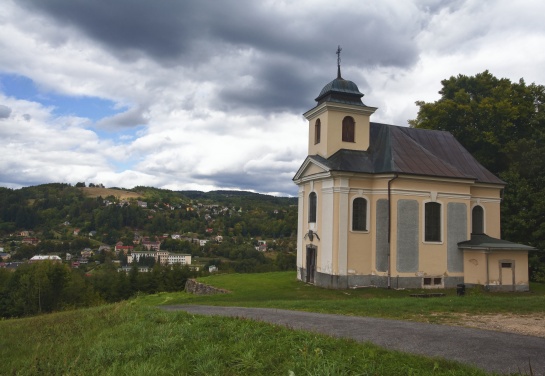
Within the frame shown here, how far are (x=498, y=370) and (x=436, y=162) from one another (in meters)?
19.8

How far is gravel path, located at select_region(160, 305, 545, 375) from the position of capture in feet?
21.3

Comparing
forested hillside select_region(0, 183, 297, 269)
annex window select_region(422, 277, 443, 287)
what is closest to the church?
annex window select_region(422, 277, 443, 287)

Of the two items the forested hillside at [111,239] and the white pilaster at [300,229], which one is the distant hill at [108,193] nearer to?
the forested hillside at [111,239]

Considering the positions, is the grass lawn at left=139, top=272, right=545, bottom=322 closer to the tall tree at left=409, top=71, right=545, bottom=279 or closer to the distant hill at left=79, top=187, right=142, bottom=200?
the tall tree at left=409, top=71, right=545, bottom=279

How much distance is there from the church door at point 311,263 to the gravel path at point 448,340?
1380cm

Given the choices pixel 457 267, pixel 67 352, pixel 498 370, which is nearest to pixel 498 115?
pixel 457 267

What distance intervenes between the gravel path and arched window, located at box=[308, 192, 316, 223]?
1447 cm

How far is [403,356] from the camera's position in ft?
21.0

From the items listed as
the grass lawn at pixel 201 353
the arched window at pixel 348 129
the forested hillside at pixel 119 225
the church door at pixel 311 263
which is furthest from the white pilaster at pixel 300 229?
the forested hillside at pixel 119 225

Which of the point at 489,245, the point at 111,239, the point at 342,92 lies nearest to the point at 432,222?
the point at 489,245

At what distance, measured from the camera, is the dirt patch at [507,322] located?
9.61 metres

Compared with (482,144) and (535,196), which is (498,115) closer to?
(482,144)

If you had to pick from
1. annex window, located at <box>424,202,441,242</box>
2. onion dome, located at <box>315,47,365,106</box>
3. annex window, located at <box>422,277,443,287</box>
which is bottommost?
annex window, located at <box>422,277,443,287</box>

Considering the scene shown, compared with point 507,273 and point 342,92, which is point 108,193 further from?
point 507,273
